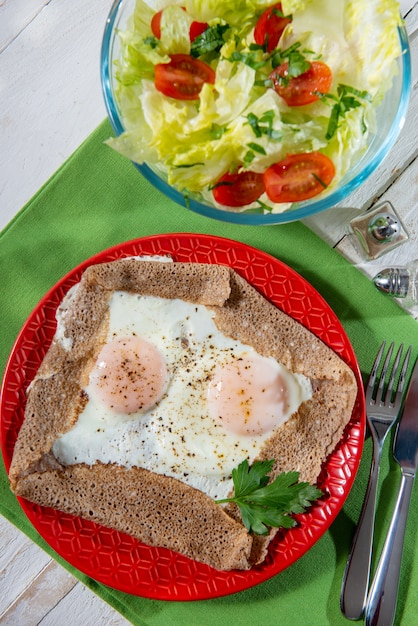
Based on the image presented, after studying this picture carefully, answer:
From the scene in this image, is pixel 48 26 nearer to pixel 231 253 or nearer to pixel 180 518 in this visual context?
pixel 231 253

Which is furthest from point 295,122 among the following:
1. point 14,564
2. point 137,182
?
point 14,564

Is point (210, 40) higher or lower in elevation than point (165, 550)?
higher

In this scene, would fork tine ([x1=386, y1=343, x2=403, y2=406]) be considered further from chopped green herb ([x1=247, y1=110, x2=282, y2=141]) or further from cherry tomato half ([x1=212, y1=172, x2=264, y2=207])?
chopped green herb ([x1=247, y1=110, x2=282, y2=141])

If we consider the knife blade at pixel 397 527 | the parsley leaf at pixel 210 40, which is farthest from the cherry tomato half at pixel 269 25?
the knife blade at pixel 397 527

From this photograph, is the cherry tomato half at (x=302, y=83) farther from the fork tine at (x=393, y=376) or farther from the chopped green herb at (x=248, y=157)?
the fork tine at (x=393, y=376)

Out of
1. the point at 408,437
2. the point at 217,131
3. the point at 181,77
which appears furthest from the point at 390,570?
the point at 181,77

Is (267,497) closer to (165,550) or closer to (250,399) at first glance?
(250,399)

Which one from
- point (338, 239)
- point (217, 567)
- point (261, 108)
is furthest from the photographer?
point (338, 239)
